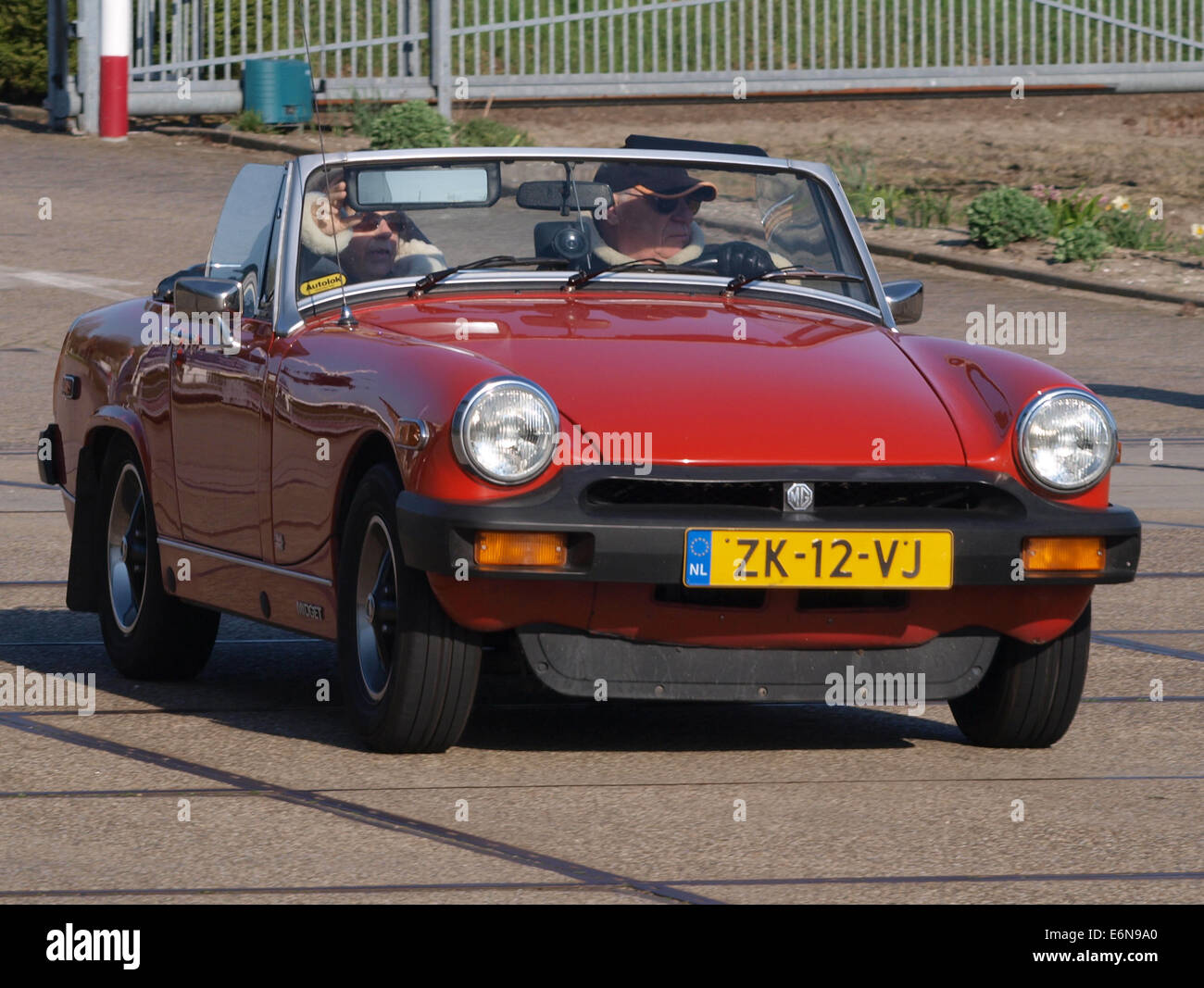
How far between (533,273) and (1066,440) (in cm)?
165

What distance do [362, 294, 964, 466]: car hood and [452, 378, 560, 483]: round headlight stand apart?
96mm

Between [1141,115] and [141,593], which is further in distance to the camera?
[1141,115]

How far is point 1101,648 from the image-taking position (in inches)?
290

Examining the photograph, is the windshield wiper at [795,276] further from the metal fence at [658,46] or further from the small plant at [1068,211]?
the metal fence at [658,46]

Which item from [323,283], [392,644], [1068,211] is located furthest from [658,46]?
[392,644]

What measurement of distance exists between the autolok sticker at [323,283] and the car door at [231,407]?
0.43 feet

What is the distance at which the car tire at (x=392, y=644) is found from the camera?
5.40 metres

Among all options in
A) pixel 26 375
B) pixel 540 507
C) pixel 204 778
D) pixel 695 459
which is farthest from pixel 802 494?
pixel 26 375

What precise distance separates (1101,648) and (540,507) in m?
2.78

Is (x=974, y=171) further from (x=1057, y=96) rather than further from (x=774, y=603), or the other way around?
(x=774, y=603)

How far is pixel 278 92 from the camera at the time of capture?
23.0 meters

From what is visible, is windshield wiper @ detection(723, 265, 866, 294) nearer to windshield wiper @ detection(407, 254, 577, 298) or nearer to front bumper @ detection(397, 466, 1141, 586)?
windshield wiper @ detection(407, 254, 577, 298)

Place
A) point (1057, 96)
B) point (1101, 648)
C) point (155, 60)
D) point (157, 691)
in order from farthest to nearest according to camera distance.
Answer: point (1057, 96)
point (155, 60)
point (1101, 648)
point (157, 691)

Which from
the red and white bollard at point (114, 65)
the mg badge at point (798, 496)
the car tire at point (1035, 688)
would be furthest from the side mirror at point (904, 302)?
the red and white bollard at point (114, 65)
